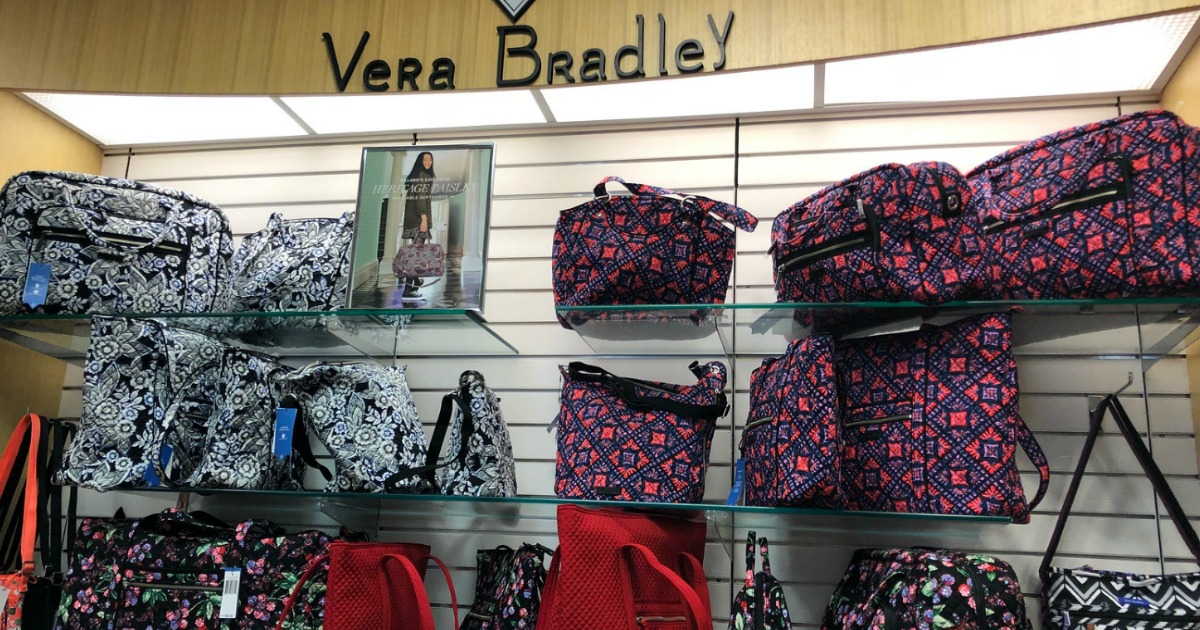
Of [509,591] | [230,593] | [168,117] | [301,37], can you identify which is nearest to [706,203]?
[509,591]

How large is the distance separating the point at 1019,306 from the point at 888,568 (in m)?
0.72

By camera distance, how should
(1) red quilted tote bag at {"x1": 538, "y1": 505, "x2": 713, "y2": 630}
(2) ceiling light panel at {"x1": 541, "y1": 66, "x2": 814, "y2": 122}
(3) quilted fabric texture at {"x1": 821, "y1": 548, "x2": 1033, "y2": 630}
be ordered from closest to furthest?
(3) quilted fabric texture at {"x1": 821, "y1": 548, "x2": 1033, "y2": 630}
(1) red quilted tote bag at {"x1": 538, "y1": 505, "x2": 713, "y2": 630}
(2) ceiling light panel at {"x1": 541, "y1": 66, "x2": 814, "y2": 122}

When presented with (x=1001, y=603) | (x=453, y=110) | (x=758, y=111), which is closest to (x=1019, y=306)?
(x=1001, y=603)

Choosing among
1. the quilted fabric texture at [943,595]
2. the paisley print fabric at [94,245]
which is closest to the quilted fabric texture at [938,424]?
the quilted fabric texture at [943,595]

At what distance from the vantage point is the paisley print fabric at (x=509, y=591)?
2.42 metres

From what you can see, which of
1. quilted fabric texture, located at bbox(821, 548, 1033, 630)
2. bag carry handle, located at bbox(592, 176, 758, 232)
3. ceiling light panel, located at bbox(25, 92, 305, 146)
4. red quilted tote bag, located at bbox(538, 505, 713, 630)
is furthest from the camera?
ceiling light panel, located at bbox(25, 92, 305, 146)

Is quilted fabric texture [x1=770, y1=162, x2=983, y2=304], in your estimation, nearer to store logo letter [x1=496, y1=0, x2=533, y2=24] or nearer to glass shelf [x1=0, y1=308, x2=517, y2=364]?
glass shelf [x1=0, y1=308, x2=517, y2=364]

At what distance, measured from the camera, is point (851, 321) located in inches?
94.0

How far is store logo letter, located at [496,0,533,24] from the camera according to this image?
113 inches

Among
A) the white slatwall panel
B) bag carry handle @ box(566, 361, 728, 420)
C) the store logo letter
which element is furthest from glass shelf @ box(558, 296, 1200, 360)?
the store logo letter

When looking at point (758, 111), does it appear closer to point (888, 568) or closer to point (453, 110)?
point (453, 110)

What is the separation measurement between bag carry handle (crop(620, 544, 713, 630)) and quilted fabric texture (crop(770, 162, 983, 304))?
0.80m

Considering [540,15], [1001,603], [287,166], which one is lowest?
[1001,603]

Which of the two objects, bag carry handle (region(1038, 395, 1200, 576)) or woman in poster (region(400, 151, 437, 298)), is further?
woman in poster (region(400, 151, 437, 298))
